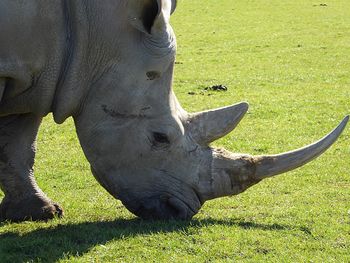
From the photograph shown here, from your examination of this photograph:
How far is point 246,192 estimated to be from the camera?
25.2 ft

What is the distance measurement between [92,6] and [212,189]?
4.54 ft

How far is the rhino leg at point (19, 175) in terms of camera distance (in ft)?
21.2

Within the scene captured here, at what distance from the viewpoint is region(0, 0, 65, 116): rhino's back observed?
5.37 metres

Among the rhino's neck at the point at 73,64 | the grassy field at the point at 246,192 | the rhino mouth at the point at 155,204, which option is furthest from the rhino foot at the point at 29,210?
the rhino's neck at the point at 73,64

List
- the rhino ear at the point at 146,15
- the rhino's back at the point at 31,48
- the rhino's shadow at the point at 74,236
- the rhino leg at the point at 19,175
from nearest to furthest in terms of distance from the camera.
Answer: the rhino's back at the point at 31,48
the rhino's shadow at the point at 74,236
the rhino ear at the point at 146,15
the rhino leg at the point at 19,175

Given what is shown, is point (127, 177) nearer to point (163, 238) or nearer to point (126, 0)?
point (163, 238)

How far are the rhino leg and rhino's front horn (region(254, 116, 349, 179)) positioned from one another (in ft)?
5.12

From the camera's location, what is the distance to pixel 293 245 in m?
5.80

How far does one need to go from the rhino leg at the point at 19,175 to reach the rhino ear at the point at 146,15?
1.23 m

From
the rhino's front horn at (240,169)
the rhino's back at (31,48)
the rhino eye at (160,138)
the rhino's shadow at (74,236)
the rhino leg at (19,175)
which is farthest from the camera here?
the rhino leg at (19,175)

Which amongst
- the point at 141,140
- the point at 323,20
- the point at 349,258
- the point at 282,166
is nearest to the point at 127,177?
the point at 141,140

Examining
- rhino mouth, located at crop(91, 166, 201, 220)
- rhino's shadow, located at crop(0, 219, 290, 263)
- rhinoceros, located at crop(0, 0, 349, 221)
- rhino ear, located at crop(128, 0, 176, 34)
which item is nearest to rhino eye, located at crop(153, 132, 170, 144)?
rhinoceros, located at crop(0, 0, 349, 221)

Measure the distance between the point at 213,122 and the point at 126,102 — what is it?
65cm

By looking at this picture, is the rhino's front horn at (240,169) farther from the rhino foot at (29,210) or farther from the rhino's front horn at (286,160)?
the rhino foot at (29,210)
